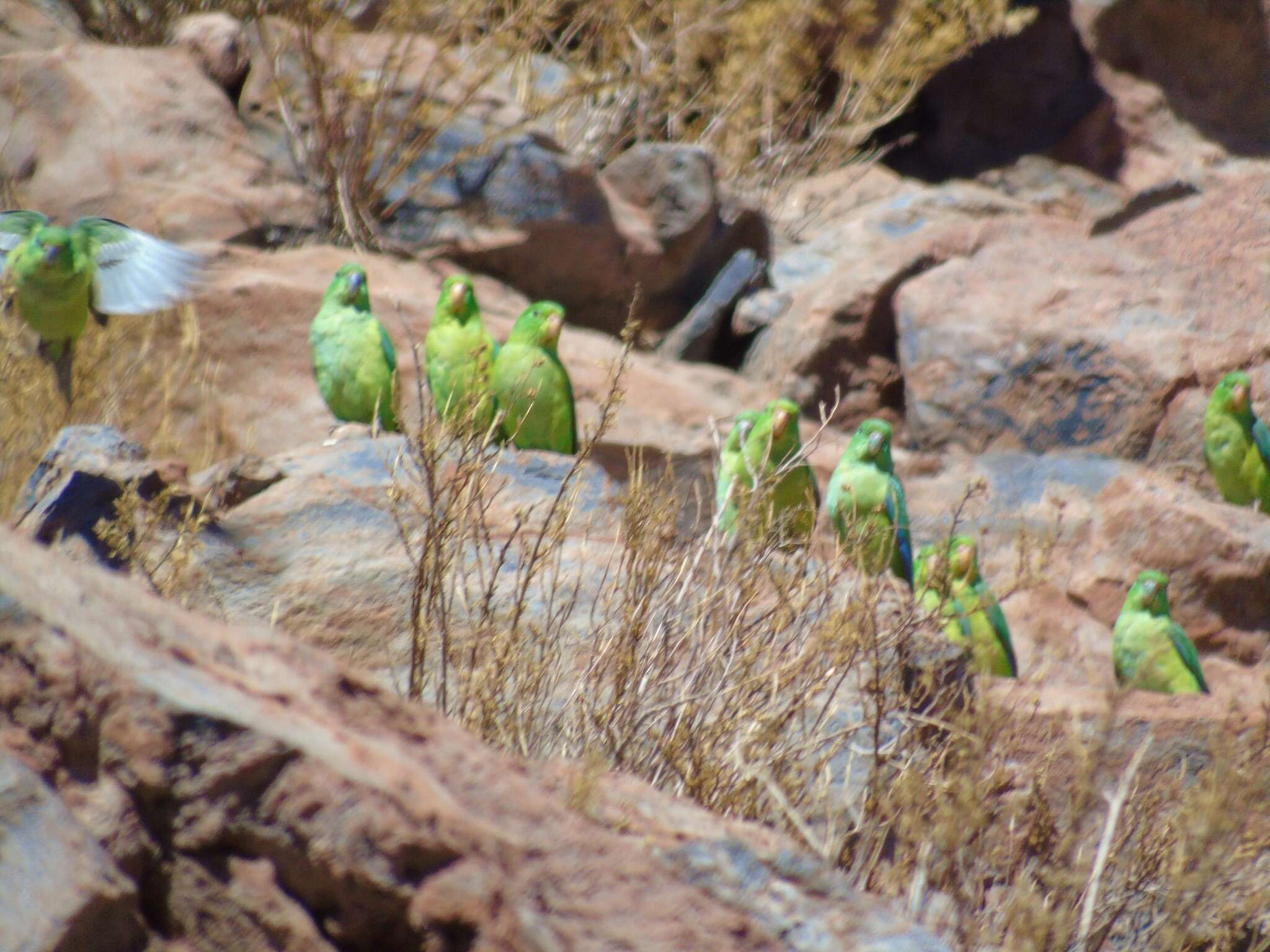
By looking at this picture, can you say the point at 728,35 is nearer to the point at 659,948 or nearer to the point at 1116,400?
the point at 1116,400

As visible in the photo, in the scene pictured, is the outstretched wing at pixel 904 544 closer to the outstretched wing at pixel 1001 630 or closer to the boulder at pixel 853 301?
the outstretched wing at pixel 1001 630

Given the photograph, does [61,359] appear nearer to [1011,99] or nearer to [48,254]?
[48,254]

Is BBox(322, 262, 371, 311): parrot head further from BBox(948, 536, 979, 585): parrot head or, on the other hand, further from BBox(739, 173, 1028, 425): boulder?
BBox(739, 173, 1028, 425): boulder

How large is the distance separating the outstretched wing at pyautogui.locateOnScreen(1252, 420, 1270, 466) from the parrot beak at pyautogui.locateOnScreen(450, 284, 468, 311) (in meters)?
4.32

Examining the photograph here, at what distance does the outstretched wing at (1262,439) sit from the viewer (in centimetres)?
700

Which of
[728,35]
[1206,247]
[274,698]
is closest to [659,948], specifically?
[274,698]

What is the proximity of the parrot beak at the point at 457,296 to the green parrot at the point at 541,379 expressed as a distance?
261 mm

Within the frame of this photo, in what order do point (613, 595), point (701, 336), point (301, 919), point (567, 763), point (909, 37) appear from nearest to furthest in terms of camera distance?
point (301, 919) → point (567, 763) → point (613, 595) → point (701, 336) → point (909, 37)

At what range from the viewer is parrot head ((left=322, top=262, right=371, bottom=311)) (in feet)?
18.6

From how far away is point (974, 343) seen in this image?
782 cm

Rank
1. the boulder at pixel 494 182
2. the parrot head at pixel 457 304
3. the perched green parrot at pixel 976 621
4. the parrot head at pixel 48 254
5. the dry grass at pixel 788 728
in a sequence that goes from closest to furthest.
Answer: the dry grass at pixel 788 728 → the parrot head at pixel 48 254 → the perched green parrot at pixel 976 621 → the parrot head at pixel 457 304 → the boulder at pixel 494 182

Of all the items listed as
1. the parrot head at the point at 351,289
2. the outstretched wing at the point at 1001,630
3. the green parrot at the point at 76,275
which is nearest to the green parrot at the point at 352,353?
the parrot head at the point at 351,289

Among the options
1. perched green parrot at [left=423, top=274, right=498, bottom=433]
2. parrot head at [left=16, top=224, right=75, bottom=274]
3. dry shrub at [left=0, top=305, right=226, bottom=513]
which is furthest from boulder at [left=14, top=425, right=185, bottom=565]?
perched green parrot at [left=423, top=274, right=498, bottom=433]

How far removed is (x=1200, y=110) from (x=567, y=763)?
9.59m
